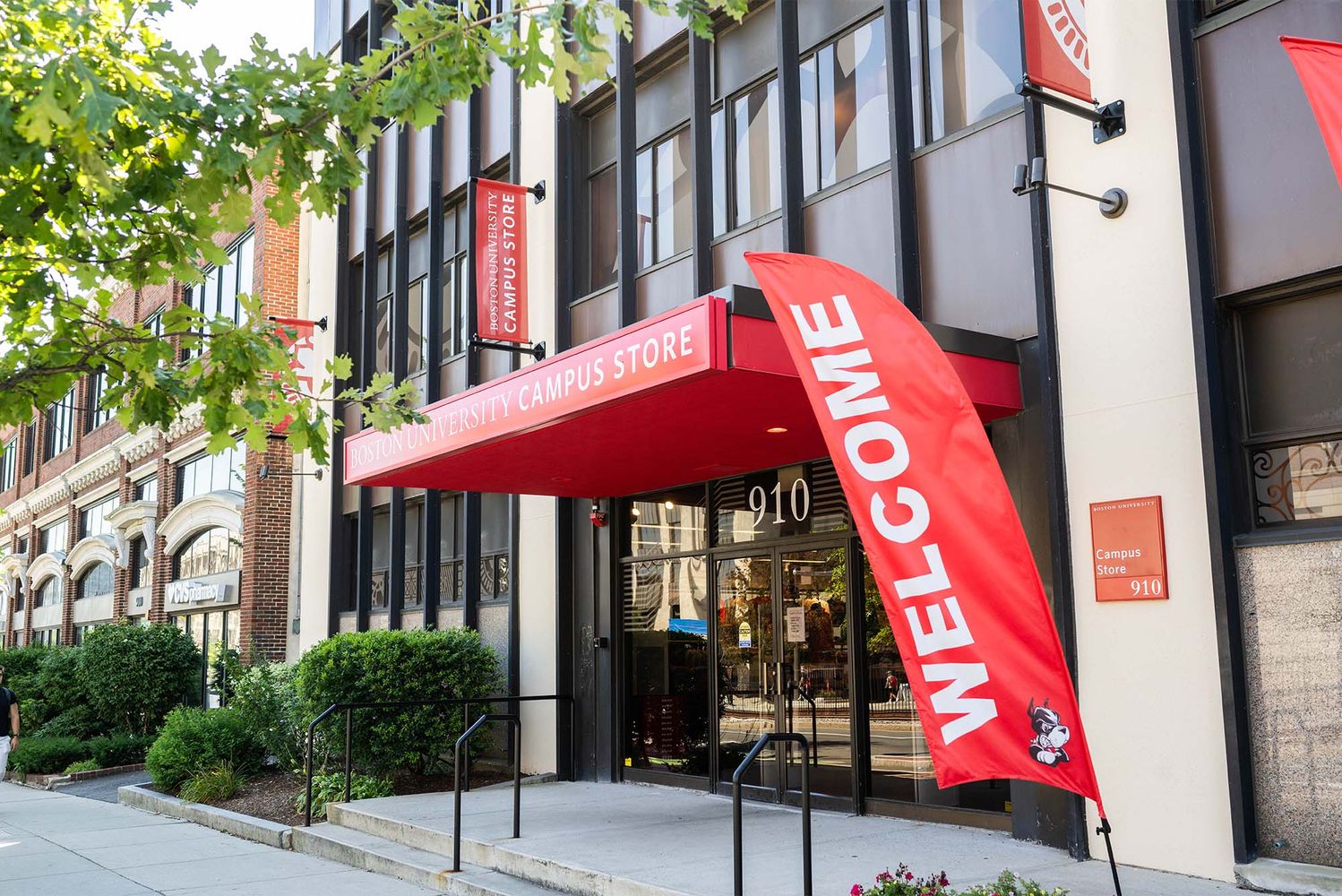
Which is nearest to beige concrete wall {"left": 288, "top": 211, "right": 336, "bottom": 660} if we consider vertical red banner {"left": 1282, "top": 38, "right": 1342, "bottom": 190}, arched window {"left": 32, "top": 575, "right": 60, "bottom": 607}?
vertical red banner {"left": 1282, "top": 38, "right": 1342, "bottom": 190}

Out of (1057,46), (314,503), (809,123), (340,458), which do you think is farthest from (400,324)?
(1057,46)

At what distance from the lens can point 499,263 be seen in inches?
546

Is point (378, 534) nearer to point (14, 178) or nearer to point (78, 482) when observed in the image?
point (14, 178)

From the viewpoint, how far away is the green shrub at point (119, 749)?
18.8 metres

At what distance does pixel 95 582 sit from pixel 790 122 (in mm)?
26968

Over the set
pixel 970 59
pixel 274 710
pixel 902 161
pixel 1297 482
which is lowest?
pixel 274 710

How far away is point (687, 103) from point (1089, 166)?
534 cm

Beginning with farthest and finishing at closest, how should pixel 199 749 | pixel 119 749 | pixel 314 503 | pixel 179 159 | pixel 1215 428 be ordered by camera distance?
pixel 314 503
pixel 119 749
pixel 199 749
pixel 1215 428
pixel 179 159

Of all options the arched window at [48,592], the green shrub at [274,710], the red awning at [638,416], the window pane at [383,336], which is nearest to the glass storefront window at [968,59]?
the red awning at [638,416]

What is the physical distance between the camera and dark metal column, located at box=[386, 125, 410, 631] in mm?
17125

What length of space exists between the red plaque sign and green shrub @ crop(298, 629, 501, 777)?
292 inches

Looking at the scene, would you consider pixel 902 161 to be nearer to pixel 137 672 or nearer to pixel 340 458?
pixel 340 458

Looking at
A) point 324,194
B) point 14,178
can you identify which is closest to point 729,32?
point 324,194

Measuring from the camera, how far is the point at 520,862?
854cm
